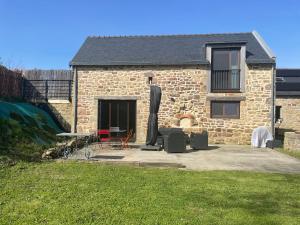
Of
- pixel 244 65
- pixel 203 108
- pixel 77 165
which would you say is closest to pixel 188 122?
pixel 203 108

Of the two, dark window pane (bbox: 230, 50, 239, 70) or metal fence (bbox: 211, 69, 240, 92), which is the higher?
dark window pane (bbox: 230, 50, 239, 70)

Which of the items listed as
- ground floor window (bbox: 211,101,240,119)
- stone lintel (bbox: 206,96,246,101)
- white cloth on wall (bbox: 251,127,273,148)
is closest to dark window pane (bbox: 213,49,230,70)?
stone lintel (bbox: 206,96,246,101)

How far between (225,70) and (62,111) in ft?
32.1

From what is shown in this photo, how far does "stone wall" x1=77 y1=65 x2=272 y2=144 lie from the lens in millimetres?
17625

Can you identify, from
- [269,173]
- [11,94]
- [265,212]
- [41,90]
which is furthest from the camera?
[41,90]

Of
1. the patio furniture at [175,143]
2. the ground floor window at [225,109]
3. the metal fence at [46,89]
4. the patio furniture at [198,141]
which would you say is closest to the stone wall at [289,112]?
the ground floor window at [225,109]

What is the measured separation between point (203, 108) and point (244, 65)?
3.17 m

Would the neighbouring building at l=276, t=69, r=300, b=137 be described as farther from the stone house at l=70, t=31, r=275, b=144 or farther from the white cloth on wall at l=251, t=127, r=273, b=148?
the white cloth on wall at l=251, t=127, r=273, b=148

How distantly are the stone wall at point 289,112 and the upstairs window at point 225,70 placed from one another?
23.7 ft

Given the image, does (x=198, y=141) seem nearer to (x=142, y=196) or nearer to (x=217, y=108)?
(x=217, y=108)

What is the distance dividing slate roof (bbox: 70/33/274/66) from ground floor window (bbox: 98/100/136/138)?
7.28 ft

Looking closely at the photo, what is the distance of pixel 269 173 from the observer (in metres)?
8.84

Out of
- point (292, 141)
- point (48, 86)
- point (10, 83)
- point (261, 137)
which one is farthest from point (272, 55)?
point (10, 83)

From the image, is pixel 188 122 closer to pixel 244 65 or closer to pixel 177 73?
pixel 177 73
